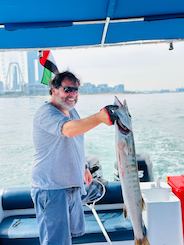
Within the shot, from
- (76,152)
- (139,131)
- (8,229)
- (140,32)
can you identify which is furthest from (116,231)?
(139,131)

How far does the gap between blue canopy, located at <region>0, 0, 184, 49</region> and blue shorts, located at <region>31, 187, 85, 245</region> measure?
1.15 meters

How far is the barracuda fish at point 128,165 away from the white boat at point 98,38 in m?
1.06

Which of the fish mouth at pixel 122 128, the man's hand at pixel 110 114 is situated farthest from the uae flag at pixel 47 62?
the fish mouth at pixel 122 128

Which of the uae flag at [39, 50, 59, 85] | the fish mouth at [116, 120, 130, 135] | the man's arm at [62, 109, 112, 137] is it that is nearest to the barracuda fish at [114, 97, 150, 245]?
the fish mouth at [116, 120, 130, 135]

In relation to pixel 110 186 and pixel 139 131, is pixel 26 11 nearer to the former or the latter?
pixel 110 186

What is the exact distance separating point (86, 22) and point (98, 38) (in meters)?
0.62

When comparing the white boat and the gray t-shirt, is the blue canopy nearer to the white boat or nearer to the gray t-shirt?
the white boat

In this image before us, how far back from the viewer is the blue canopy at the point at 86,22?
7.53ft

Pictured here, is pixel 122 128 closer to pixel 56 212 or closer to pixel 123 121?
pixel 123 121

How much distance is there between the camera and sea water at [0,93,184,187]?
747 cm

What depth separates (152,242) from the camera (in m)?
2.88

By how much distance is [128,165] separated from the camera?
1.49 metres

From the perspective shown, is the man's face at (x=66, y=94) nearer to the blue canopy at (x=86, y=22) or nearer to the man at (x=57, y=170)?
the man at (x=57, y=170)

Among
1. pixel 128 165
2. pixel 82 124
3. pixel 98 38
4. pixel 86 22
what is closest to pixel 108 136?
pixel 98 38
